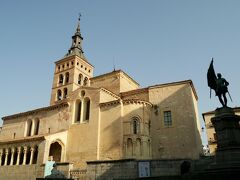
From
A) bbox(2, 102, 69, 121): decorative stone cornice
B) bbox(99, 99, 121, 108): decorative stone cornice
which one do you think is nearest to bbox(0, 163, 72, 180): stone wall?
bbox(2, 102, 69, 121): decorative stone cornice

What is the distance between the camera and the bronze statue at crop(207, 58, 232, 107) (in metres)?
13.8

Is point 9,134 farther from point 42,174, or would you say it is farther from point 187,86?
point 187,86

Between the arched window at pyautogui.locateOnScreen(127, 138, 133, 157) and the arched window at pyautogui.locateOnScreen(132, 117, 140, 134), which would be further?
the arched window at pyautogui.locateOnScreen(132, 117, 140, 134)

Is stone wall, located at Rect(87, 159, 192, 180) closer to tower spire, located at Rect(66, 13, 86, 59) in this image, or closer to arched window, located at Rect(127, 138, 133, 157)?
arched window, located at Rect(127, 138, 133, 157)

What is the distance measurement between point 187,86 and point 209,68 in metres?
14.5

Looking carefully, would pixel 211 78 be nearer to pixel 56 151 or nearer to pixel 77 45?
pixel 56 151

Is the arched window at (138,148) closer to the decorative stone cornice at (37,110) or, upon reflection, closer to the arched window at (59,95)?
the decorative stone cornice at (37,110)

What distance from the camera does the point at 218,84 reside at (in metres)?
14.0

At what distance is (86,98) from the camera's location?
30.2 metres

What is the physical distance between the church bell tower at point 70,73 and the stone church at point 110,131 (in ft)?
36.9

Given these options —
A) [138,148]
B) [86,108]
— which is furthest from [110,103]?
[138,148]

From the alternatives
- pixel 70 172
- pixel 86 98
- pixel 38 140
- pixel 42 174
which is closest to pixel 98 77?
pixel 86 98

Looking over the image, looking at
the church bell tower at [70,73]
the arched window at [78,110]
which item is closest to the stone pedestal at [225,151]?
the arched window at [78,110]

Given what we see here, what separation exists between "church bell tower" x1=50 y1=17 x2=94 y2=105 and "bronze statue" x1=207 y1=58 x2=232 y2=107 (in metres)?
30.6
